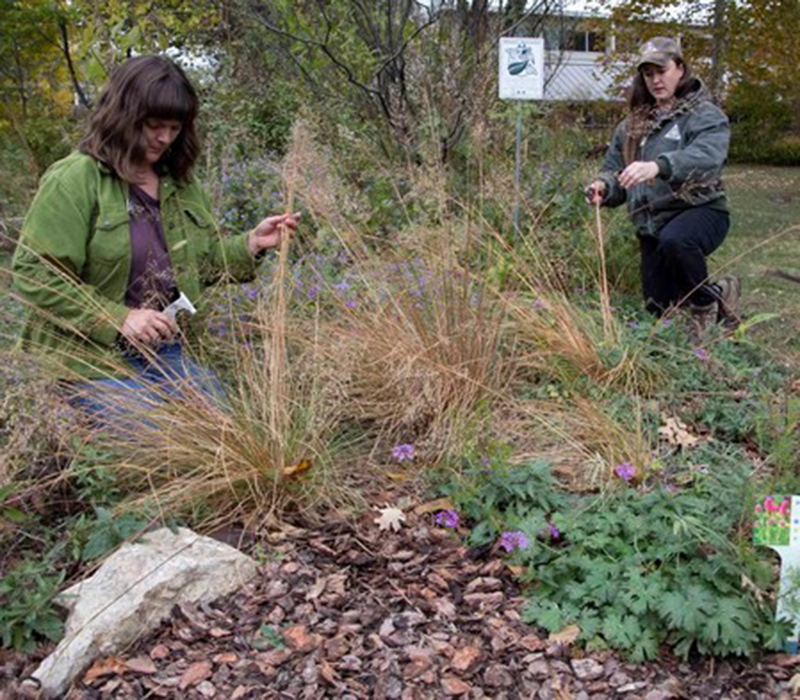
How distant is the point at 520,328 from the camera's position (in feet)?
11.9

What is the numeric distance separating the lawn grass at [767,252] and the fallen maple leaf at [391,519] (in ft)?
4.56

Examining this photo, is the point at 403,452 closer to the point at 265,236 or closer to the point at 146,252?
the point at 265,236

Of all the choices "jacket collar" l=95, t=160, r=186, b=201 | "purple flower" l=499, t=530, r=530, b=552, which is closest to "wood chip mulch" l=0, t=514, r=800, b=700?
"purple flower" l=499, t=530, r=530, b=552

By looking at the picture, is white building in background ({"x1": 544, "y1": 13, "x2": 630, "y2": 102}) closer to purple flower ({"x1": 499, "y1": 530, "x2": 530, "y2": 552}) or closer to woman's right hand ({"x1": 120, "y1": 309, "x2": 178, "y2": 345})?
woman's right hand ({"x1": 120, "y1": 309, "x2": 178, "y2": 345})

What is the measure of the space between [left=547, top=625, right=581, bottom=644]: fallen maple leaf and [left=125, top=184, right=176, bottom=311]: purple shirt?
1710 mm

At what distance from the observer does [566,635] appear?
214 centimetres

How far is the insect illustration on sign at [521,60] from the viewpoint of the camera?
526cm

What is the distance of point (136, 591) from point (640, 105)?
358cm

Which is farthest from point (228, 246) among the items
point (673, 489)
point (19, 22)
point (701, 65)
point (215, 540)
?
point (701, 65)

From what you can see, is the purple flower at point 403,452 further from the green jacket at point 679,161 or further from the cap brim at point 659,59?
the cap brim at point 659,59

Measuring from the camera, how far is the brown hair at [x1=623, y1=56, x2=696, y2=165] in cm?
435

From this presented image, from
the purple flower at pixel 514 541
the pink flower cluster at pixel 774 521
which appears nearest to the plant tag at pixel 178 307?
the purple flower at pixel 514 541

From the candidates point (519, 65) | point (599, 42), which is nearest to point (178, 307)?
point (519, 65)

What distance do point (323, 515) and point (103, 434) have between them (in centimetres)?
72
